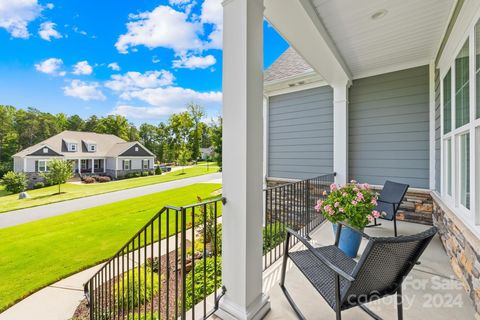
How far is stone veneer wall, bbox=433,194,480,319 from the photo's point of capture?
60.2 inches

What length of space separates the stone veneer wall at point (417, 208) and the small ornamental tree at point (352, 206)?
6.04 feet

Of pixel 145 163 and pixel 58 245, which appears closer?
pixel 58 245

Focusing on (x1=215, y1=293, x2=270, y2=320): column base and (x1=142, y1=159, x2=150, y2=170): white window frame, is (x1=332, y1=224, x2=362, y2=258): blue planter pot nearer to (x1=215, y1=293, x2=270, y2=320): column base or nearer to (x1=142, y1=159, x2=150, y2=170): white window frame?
(x1=215, y1=293, x2=270, y2=320): column base

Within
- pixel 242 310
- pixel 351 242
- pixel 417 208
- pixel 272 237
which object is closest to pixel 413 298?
pixel 351 242

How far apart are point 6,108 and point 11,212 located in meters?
20.1

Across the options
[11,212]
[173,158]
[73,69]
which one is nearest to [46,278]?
[11,212]

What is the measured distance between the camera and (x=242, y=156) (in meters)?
1.40

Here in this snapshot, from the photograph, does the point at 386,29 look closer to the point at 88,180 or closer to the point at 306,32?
the point at 306,32

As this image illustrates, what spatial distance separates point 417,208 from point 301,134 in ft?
8.07

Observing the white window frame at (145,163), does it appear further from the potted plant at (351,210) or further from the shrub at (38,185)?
the potted plant at (351,210)

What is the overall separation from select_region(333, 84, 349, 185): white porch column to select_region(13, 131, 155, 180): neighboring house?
22844 millimetres

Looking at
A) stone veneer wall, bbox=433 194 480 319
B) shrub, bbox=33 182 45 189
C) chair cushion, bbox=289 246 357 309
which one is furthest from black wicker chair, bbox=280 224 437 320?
shrub, bbox=33 182 45 189

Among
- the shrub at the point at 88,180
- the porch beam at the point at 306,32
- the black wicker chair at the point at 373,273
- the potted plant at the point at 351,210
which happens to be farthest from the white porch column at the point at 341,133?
the shrub at the point at 88,180

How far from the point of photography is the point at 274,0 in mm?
1889
